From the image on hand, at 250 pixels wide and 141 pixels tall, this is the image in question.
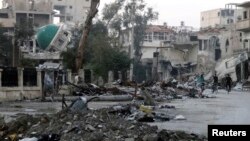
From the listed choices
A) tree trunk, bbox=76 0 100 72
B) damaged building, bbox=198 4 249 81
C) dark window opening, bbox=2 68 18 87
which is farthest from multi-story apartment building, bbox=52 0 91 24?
dark window opening, bbox=2 68 18 87

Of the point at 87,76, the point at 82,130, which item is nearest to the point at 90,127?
the point at 82,130

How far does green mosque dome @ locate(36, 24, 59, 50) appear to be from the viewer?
6134cm

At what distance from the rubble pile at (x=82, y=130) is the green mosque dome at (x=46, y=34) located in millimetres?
45084

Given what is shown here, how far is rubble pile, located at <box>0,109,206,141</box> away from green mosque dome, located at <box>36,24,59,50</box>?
45084 millimetres

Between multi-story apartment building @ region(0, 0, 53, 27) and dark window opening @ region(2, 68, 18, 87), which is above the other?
multi-story apartment building @ region(0, 0, 53, 27)

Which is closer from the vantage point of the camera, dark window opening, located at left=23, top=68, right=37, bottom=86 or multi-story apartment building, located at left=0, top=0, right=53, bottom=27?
dark window opening, located at left=23, top=68, right=37, bottom=86

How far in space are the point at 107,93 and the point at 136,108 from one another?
46.6 ft

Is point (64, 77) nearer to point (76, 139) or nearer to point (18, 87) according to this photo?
point (18, 87)

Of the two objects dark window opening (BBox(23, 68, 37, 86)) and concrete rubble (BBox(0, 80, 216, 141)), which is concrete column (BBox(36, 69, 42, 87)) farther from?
concrete rubble (BBox(0, 80, 216, 141))

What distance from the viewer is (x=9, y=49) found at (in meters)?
57.5

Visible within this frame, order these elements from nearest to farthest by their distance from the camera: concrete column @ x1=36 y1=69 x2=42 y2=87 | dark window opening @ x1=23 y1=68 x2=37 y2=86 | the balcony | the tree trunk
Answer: dark window opening @ x1=23 y1=68 x2=37 y2=86 → concrete column @ x1=36 y1=69 x2=42 y2=87 → the tree trunk → the balcony

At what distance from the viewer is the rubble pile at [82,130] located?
12.9 m

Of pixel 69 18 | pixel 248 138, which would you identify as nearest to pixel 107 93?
pixel 248 138

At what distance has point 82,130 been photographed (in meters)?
13.9
